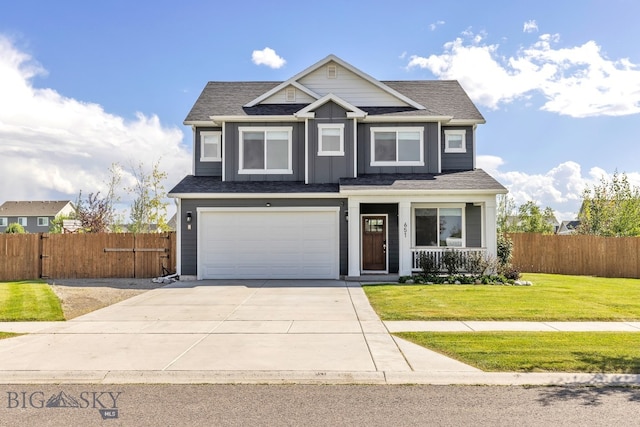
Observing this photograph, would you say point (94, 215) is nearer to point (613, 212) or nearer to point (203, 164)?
point (203, 164)

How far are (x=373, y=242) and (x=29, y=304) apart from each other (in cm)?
1150

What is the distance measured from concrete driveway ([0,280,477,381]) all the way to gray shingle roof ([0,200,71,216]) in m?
57.6

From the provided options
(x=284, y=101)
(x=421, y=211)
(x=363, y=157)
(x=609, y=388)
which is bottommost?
(x=609, y=388)

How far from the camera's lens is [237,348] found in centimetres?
764

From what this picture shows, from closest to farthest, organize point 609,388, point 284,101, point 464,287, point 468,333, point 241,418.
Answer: point 241,418, point 609,388, point 468,333, point 464,287, point 284,101

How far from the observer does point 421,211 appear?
60.0ft

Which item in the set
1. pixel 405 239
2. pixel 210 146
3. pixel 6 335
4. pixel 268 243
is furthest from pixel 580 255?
pixel 6 335

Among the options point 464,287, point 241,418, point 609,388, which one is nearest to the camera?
point 241,418

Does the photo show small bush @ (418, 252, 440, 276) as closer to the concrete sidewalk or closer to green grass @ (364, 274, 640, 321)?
green grass @ (364, 274, 640, 321)

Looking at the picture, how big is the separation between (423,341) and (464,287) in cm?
727

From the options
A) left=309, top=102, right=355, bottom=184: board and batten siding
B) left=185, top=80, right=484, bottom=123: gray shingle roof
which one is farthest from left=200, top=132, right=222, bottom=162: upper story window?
left=309, top=102, right=355, bottom=184: board and batten siding

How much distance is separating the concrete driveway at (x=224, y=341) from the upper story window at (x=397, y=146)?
776 centimetres

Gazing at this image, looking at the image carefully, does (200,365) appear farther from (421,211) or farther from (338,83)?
(338,83)

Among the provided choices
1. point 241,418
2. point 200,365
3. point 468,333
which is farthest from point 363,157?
point 241,418
